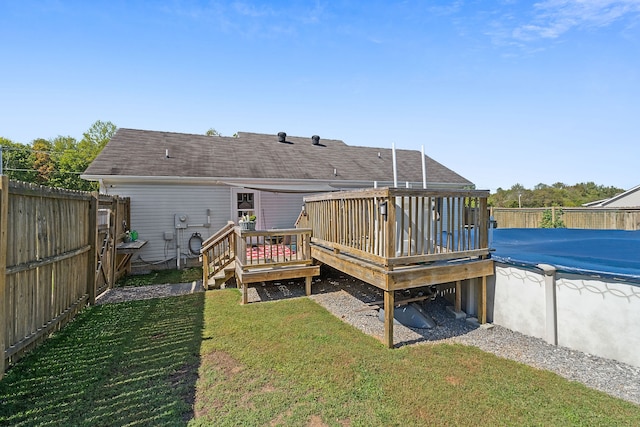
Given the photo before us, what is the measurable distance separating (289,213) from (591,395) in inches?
388

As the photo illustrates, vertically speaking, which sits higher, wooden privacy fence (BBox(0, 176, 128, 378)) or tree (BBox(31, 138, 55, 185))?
tree (BBox(31, 138, 55, 185))

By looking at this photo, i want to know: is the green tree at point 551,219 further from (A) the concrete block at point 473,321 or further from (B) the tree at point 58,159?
(B) the tree at point 58,159

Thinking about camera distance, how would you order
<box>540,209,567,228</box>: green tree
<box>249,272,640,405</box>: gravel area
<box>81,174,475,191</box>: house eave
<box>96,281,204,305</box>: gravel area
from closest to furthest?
<box>249,272,640,405</box>: gravel area, <box>96,281,204,305</box>: gravel area, <box>81,174,475,191</box>: house eave, <box>540,209,567,228</box>: green tree

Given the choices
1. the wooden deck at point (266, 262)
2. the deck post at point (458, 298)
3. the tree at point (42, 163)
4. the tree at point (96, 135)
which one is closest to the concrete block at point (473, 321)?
the deck post at point (458, 298)

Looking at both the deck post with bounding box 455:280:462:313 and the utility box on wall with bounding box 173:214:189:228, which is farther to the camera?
the utility box on wall with bounding box 173:214:189:228

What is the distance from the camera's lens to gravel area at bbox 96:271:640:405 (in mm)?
3314

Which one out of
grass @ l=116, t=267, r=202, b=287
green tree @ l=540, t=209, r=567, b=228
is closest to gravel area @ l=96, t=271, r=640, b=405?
grass @ l=116, t=267, r=202, b=287

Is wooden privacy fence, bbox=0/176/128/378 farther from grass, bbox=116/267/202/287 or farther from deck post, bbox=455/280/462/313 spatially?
deck post, bbox=455/280/462/313

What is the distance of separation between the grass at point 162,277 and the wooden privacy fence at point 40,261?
7.37 feet

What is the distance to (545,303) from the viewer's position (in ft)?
13.8

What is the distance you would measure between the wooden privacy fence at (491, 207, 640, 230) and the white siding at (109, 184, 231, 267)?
1024 centimetres

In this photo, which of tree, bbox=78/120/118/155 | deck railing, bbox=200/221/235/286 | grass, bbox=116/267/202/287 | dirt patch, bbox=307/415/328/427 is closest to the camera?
dirt patch, bbox=307/415/328/427

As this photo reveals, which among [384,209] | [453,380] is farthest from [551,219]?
[453,380]

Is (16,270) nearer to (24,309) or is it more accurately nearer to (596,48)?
(24,309)
